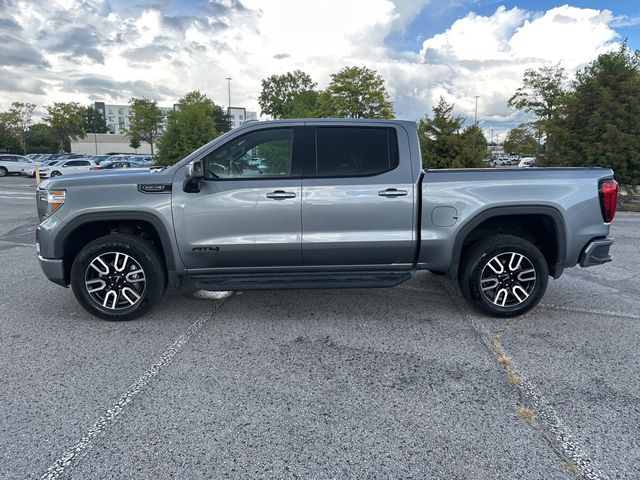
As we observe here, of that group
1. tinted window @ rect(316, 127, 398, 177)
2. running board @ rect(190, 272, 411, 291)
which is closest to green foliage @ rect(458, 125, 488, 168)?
tinted window @ rect(316, 127, 398, 177)

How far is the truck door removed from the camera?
161 inches

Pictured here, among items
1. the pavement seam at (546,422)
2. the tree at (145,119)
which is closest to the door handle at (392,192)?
the pavement seam at (546,422)

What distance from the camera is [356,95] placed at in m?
30.6

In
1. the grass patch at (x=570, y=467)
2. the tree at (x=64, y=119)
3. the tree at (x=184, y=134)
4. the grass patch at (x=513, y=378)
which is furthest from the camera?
the tree at (x=64, y=119)

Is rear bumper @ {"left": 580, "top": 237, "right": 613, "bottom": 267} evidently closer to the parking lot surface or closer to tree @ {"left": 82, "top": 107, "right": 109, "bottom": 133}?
the parking lot surface

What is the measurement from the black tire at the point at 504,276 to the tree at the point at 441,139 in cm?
979

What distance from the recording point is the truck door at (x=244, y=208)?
4.09 meters

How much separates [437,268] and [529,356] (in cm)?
118

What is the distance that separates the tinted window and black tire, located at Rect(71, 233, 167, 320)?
187 centimetres

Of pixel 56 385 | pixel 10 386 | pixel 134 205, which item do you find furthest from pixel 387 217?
pixel 10 386

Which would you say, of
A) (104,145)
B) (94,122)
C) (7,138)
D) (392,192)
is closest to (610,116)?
(392,192)

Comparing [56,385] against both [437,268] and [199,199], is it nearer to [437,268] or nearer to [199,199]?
[199,199]

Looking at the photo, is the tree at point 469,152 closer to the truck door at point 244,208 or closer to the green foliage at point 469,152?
the green foliage at point 469,152

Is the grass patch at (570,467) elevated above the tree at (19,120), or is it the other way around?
the tree at (19,120)
